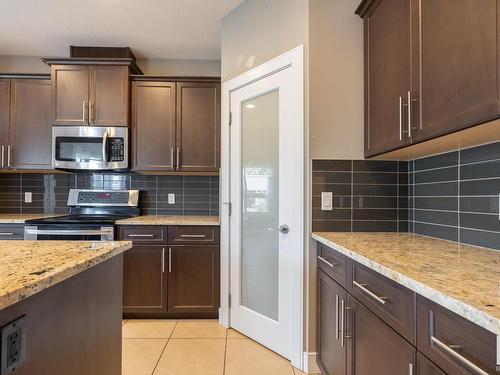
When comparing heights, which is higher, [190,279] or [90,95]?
[90,95]

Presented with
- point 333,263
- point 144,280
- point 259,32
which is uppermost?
point 259,32

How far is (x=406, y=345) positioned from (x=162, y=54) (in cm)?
336

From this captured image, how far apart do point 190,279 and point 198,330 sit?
427 mm

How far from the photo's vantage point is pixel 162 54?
3299 millimetres

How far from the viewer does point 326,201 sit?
77.5 inches

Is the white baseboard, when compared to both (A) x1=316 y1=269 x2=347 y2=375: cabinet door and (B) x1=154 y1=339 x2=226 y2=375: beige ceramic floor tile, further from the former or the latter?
(B) x1=154 y1=339 x2=226 y2=375: beige ceramic floor tile

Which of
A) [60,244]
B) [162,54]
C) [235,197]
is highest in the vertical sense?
[162,54]

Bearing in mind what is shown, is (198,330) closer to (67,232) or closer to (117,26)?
(67,232)

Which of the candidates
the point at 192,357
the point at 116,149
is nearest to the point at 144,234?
the point at 116,149

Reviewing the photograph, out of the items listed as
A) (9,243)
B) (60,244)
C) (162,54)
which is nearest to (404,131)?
(60,244)

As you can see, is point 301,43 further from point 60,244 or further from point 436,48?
point 60,244

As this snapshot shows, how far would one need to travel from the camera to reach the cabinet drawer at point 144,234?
8.93 feet

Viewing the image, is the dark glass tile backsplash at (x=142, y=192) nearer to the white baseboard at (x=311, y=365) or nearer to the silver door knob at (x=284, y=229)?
the silver door knob at (x=284, y=229)

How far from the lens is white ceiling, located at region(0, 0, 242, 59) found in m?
2.49
